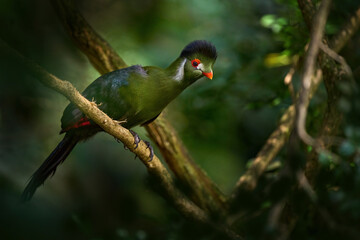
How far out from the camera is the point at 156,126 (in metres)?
3.15

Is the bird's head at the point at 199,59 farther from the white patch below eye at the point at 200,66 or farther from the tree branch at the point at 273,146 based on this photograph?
the tree branch at the point at 273,146

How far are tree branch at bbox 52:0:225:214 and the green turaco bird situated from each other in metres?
0.31

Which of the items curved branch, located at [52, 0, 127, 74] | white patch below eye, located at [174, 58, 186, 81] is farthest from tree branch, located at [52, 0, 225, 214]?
white patch below eye, located at [174, 58, 186, 81]

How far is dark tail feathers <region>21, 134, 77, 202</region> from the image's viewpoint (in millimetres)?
2529

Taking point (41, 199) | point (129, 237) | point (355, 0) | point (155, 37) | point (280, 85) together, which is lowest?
point (129, 237)

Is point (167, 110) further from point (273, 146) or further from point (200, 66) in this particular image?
point (200, 66)

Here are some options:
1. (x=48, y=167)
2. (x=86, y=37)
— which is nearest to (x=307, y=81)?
(x=48, y=167)

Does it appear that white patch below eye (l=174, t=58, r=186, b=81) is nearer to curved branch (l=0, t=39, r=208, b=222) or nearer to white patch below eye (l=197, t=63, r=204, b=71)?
white patch below eye (l=197, t=63, r=204, b=71)

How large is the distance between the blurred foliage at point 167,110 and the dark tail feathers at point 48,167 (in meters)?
0.25

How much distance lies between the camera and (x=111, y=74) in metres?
2.71

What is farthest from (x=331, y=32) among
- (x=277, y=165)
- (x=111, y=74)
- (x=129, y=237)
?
(x=129, y=237)

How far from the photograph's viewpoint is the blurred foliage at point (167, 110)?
10.4 ft

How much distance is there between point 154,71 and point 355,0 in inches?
49.4

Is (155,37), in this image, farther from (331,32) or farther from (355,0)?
(355,0)
